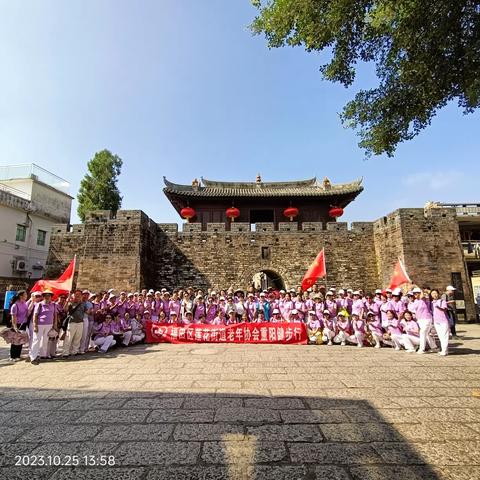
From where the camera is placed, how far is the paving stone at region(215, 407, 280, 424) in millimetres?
3029

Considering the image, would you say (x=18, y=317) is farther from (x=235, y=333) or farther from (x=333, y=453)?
(x=333, y=453)

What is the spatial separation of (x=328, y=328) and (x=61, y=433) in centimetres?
669

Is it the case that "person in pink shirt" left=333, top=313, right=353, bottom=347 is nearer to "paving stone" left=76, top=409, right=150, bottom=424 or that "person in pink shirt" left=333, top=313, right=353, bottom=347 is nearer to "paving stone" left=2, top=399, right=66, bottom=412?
"paving stone" left=76, top=409, right=150, bottom=424

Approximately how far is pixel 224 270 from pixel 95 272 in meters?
5.31

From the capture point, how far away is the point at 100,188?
1892 cm

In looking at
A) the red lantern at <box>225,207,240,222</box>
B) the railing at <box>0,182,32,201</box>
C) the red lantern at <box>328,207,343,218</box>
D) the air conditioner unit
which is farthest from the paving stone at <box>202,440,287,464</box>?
the railing at <box>0,182,32,201</box>

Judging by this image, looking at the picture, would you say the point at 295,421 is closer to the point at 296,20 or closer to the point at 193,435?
the point at 193,435

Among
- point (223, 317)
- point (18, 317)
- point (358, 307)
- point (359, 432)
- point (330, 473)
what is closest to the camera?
point (330, 473)

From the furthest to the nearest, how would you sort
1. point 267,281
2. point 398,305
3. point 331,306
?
point 267,281 < point 331,306 < point 398,305

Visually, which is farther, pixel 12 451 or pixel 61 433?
pixel 61 433

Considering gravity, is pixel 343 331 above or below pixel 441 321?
below

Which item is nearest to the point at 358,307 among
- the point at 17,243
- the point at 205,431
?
the point at 205,431

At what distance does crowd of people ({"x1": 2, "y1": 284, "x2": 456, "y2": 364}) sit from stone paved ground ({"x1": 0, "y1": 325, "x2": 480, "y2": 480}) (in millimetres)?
1046

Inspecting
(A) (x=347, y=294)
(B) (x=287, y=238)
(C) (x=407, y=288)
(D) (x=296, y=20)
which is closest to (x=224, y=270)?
(B) (x=287, y=238)
